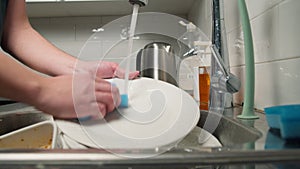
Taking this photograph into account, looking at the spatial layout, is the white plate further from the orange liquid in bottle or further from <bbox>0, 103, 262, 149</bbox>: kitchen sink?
the orange liquid in bottle

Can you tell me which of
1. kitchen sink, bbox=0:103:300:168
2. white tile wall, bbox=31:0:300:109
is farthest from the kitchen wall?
kitchen sink, bbox=0:103:300:168

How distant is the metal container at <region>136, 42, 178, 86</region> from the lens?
0.78 meters

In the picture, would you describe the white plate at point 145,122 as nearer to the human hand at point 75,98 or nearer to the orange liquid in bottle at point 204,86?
the human hand at point 75,98

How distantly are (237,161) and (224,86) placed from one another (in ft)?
1.16

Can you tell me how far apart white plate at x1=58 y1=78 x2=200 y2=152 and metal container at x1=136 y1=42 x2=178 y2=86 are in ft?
0.70

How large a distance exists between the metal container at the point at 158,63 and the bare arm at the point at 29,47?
0.20 metres

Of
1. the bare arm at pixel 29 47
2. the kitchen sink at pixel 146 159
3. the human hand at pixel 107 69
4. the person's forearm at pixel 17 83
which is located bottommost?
the kitchen sink at pixel 146 159

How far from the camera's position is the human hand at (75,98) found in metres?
0.40

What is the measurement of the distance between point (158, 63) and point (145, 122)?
36 centimetres

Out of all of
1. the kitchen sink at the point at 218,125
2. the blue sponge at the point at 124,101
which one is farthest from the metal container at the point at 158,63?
the blue sponge at the point at 124,101

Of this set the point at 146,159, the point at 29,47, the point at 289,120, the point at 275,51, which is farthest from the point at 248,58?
the point at 29,47

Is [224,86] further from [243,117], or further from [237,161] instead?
[237,161]

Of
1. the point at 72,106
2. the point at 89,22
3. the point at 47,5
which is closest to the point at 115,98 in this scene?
the point at 72,106

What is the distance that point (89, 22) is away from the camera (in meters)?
1.66
